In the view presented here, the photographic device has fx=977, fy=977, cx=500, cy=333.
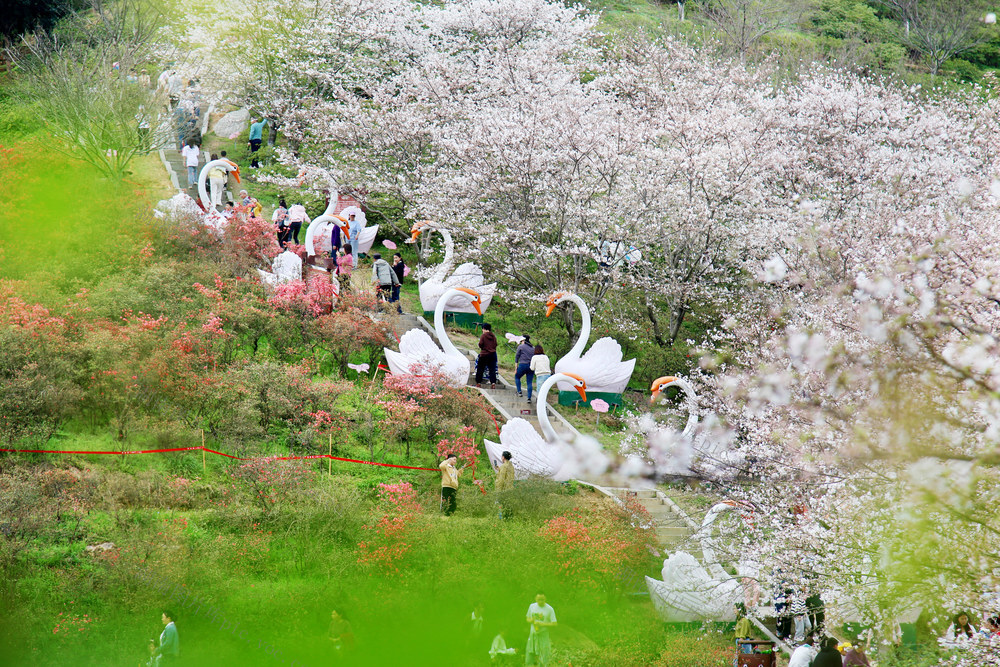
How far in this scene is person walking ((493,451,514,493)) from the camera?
13.9 meters

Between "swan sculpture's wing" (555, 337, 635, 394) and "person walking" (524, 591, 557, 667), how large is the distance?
7.06 meters

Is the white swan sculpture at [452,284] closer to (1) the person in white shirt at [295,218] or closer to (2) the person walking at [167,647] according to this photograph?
(1) the person in white shirt at [295,218]

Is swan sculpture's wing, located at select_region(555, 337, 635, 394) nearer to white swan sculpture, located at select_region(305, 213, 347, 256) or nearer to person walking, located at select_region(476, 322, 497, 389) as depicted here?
person walking, located at select_region(476, 322, 497, 389)

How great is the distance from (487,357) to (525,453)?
3262 mm

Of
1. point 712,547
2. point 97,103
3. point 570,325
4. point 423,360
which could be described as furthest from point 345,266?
point 712,547

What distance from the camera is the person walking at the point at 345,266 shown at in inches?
790

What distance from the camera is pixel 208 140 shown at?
31422 mm

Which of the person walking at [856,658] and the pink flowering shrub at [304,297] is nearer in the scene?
the person walking at [856,658]

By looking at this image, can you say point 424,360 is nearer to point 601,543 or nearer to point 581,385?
point 581,385

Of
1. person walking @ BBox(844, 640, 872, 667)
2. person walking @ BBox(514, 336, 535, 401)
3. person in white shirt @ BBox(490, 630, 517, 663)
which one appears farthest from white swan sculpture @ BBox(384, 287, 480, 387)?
person walking @ BBox(844, 640, 872, 667)

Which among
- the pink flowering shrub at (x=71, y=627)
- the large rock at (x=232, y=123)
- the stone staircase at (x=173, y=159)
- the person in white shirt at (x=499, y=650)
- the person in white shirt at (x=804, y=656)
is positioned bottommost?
the large rock at (x=232, y=123)

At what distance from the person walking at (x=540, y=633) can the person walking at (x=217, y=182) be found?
15.2 meters

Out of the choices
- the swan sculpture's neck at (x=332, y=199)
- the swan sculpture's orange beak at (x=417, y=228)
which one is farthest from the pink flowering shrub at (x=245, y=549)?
the swan sculpture's neck at (x=332, y=199)

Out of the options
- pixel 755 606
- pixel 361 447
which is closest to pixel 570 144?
pixel 361 447
